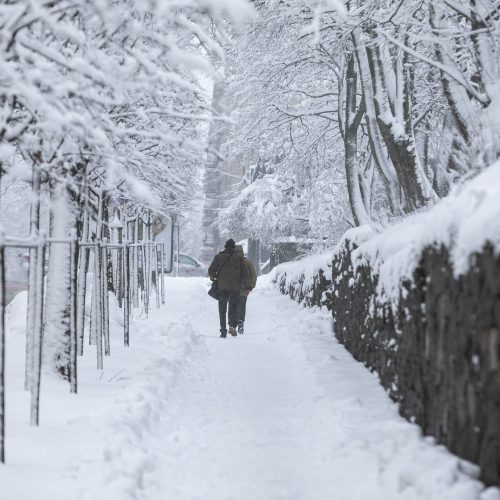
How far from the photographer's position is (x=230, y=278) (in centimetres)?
1263

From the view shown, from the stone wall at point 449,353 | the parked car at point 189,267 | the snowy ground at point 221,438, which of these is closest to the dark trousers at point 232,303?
the snowy ground at point 221,438

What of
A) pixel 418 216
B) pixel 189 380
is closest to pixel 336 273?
pixel 189 380

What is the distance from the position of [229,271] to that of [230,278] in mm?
134

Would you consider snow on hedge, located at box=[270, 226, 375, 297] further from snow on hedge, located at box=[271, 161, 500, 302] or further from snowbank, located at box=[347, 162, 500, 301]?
snowbank, located at box=[347, 162, 500, 301]

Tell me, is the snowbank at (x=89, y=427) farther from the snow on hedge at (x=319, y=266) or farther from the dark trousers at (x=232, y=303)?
the dark trousers at (x=232, y=303)

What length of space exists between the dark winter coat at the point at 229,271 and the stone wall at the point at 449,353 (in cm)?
626

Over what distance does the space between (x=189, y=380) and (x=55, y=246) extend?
219cm

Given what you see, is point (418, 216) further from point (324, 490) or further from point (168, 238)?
point (168, 238)

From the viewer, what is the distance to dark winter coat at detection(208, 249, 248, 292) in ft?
41.4

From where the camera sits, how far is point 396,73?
1143 cm

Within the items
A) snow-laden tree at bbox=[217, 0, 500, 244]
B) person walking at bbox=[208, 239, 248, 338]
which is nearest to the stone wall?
snow-laden tree at bbox=[217, 0, 500, 244]

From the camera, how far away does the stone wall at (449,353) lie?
3334mm

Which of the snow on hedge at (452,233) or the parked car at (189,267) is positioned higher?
the snow on hedge at (452,233)

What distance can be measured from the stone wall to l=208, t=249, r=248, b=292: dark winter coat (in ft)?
20.6
